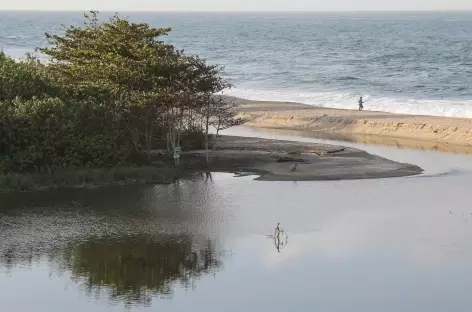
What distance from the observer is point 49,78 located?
44062 millimetres

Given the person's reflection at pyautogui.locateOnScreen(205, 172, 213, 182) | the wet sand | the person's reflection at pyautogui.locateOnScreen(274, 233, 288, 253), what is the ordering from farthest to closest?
the wet sand < the person's reflection at pyautogui.locateOnScreen(205, 172, 213, 182) < the person's reflection at pyautogui.locateOnScreen(274, 233, 288, 253)

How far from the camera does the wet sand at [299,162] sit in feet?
141

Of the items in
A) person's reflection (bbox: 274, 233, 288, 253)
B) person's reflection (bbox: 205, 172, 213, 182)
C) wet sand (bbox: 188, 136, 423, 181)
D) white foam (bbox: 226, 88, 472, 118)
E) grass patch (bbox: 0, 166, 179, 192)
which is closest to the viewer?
person's reflection (bbox: 274, 233, 288, 253)

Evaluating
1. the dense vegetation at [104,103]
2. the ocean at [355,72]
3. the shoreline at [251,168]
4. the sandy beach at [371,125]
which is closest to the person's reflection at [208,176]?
the shoreline at [251,168]

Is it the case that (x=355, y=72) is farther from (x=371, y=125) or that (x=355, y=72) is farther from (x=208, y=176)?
(x=208, y=176)

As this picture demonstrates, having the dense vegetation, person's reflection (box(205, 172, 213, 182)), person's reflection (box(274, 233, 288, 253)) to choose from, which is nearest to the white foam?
the dense vegetation

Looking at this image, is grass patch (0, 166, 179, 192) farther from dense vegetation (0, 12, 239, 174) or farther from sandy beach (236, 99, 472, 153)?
sandy beach (236, 99, 472, 153)

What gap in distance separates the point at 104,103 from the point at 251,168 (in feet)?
22.4

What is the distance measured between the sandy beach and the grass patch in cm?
1651

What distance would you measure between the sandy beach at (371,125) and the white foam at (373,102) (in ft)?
12.8

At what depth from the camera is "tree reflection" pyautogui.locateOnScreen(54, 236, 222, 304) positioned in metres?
26.9


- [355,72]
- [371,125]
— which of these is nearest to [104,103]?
[371,125]

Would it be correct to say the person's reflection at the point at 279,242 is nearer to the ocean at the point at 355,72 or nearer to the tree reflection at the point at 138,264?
the tree reflection at the point at 138,264

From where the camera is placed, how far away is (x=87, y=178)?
39.9 meters
